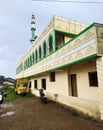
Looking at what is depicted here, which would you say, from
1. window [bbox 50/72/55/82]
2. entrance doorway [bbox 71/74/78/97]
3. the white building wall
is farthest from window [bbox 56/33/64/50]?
the white building wall

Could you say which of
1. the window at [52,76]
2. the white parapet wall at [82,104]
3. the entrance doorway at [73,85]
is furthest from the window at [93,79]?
the window at [52,76]

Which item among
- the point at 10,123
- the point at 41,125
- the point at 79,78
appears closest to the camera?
the point at 41,125

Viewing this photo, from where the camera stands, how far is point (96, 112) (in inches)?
303

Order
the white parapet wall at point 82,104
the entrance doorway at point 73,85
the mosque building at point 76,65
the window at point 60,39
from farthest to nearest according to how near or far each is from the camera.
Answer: the window at point 60,39
the entrance doorway at point 73,85
the white parapet wall at point 82,104
the mosque building at point 76,65

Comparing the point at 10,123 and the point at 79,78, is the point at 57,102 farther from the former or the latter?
the point at 10,123

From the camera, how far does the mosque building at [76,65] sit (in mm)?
7418

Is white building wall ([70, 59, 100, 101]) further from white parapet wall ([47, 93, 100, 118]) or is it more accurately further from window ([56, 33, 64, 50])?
window ([56, 33, 64, 50])

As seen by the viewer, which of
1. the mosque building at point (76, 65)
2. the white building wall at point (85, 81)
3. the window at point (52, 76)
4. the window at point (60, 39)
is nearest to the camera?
the mosque building at point (76, 65)

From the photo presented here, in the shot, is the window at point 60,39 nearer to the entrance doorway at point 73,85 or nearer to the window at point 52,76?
the window at point 52,76

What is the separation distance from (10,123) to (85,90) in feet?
15.9

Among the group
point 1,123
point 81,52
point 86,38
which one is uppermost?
point 86,38

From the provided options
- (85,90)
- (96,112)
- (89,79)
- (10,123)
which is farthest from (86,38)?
(10,123)

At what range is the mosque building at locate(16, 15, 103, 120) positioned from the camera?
24.3 ft

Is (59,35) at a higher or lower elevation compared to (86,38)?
higher
